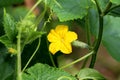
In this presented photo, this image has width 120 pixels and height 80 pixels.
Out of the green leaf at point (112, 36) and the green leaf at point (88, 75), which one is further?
the green leaf at point (112, 36)

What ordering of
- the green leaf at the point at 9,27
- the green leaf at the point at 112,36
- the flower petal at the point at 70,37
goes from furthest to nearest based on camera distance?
the green leaf at the point at 112,36 → the flower petal at the point at 70,37 → the green leaf at the point at 9,27

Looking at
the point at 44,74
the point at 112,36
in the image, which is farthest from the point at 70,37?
the point at 112,36

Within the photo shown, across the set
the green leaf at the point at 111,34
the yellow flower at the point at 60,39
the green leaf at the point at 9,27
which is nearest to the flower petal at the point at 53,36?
the yellow flower at the point at 60,39

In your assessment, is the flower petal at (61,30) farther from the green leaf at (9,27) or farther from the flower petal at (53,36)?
the green leaf at (9,27)

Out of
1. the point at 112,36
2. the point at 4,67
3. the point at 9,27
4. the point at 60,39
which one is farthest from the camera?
the point at 112,36

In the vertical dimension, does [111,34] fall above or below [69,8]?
below

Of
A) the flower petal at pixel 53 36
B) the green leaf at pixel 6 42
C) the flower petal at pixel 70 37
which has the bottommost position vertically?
the flower petal at pixel 70 37

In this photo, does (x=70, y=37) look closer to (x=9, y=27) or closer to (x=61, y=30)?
(x=61, y=30)
